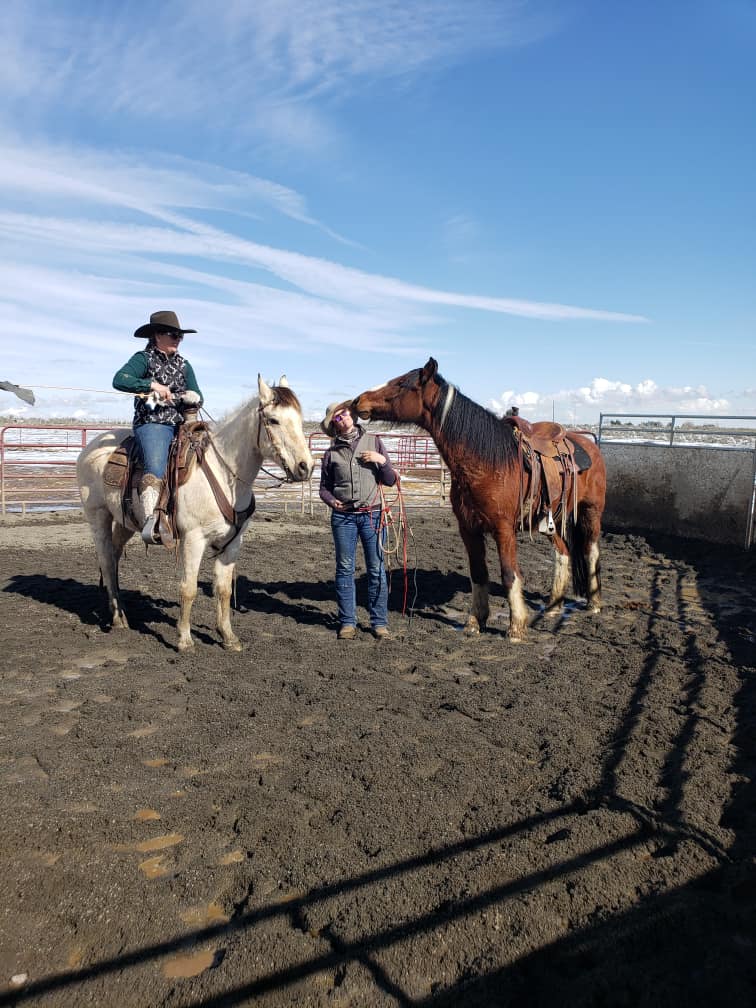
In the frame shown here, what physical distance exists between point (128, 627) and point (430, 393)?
3.16m

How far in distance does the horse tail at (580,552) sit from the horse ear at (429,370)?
219 cm

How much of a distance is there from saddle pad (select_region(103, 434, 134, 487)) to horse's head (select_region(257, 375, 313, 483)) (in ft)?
4.29

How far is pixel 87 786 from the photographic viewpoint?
2947 millimetres

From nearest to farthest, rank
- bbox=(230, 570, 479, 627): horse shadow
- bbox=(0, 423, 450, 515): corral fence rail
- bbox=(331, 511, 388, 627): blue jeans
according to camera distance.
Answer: bbox=(331, 511, 388, 627): blue jeans
bbox=(230, 570, 479, 627): horse shadow
bbox=(0, 423, 450, 515): corral fence rail

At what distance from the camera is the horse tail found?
6223 mm

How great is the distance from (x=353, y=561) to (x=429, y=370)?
1.60 metres

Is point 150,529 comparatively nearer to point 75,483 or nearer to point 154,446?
point 154,446

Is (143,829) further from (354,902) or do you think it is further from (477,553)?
(477,553)

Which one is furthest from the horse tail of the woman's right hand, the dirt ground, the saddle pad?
the saddle pad

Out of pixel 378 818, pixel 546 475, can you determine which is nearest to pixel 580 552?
pixel 546 475

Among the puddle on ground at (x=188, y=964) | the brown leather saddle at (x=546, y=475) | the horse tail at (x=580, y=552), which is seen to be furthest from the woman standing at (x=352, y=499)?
the puddle on ground at (x=188, y=964)

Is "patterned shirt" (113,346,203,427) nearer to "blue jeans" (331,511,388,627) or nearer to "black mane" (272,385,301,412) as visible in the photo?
"black mane" (272,385,301,412)

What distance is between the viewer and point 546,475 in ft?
17.9

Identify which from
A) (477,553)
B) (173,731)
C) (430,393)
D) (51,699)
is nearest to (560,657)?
(477,553)
